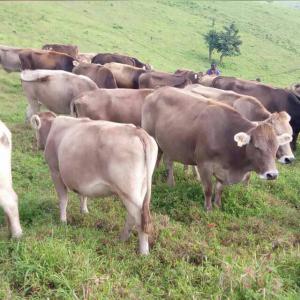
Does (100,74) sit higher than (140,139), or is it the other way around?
(140,139)

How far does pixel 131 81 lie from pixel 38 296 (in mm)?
10675

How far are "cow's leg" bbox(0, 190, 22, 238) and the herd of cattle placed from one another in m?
0.01

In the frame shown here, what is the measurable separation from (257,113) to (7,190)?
5.21 m

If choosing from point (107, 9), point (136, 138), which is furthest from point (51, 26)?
point (136, 138)

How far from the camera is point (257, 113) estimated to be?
8.48 meters

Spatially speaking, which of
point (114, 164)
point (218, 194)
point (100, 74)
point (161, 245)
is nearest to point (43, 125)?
point (114, 164)

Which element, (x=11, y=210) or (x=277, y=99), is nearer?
(x=11, y=210)

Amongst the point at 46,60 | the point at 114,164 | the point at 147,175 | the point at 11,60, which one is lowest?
the point at 11,60

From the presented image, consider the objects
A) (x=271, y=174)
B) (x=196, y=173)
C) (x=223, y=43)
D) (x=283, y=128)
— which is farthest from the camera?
(x=223, y=43)

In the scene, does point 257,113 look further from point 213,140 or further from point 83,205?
point 83,205

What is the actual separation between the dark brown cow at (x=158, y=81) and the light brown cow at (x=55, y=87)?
9.82 ft

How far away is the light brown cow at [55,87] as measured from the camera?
10.4m

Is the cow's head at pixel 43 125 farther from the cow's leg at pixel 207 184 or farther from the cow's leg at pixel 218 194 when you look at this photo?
Answer: the cow's leg at pixel 218 194

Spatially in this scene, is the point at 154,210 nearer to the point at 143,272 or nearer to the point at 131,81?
the point at 143,272
